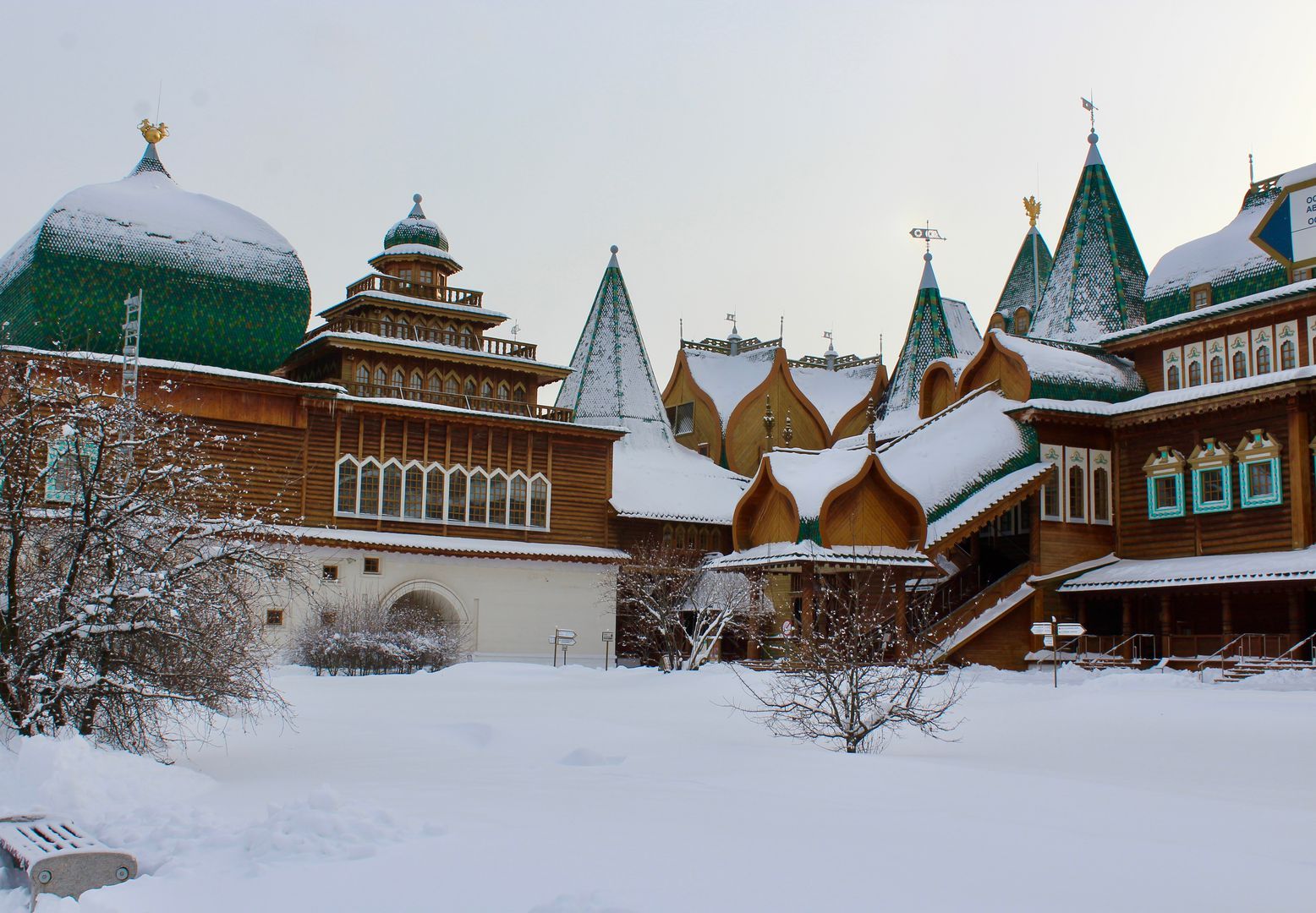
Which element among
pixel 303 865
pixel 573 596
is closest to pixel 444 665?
pixel 573 596

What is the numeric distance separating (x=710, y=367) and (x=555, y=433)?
12530 millimetres

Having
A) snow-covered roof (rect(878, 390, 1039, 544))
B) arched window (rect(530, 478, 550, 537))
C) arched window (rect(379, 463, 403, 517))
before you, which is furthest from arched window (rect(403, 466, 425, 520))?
snow-covered roof (rect(878, 390, 1039, 544))

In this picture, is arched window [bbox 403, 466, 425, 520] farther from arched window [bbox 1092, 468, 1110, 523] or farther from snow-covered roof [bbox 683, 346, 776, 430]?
arched window [bbox 1092, 468, 1110, 523]

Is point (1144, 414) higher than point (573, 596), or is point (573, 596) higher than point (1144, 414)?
point (1144, 414)

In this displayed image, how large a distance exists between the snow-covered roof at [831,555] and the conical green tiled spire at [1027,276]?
61.7 feet

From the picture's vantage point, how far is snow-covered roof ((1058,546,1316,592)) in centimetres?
2720

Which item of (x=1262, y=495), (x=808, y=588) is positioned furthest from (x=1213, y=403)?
(x=808, y=588)

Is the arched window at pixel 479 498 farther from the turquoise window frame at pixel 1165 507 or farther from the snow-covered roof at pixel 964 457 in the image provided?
the turquoise window frame at pixel 1165 507

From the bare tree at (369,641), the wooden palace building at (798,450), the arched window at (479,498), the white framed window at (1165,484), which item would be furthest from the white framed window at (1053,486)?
the arched window at (479,498)

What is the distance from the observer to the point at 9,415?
38.9 ft

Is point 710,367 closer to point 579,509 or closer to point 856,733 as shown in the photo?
point 579,509

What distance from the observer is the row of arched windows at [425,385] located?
1547 inches

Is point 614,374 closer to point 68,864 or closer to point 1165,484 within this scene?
point 1165,484

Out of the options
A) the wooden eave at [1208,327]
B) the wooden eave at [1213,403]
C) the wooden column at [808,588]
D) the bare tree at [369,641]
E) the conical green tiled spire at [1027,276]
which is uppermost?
the conical green tiled spire at [1027,276]
